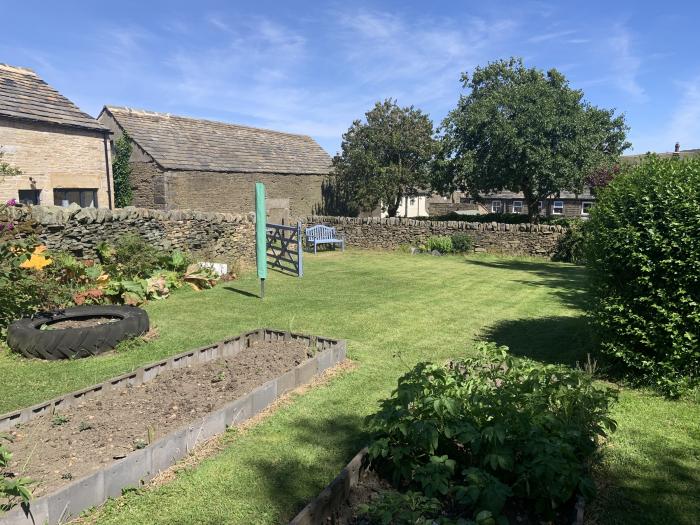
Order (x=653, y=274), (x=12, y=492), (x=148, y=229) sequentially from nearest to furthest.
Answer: (x=12, y=492) → (x=653, y=274) → (x=148, y=229)

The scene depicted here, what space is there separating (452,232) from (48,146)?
1652 cm

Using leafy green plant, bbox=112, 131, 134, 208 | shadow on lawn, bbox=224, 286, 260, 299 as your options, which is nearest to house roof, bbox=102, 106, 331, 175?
leafy green plant, bbox=112, 131, 134, 208

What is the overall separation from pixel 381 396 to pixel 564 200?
151 ft

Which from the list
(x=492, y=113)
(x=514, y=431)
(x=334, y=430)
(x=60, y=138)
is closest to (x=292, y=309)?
(x=334, y=430)

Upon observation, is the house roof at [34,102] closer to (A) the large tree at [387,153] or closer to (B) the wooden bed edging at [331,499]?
(A) the large tree at [387,153]

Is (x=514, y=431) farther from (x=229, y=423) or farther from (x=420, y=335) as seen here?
(x=420, y=335)

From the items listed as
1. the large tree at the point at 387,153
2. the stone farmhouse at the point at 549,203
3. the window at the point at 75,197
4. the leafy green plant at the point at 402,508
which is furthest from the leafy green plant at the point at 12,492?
the stone farmhouse at the point at 549,203

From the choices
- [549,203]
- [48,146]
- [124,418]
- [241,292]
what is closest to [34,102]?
[48,146]

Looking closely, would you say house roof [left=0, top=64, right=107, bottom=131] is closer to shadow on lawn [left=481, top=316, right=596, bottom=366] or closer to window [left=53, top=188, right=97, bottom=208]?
window [left=53, top=188, right=97, bottom=208]

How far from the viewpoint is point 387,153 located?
28.3 metres

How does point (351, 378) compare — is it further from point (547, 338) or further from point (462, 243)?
point (462, 243)

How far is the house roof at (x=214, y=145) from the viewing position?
23219 millimetres

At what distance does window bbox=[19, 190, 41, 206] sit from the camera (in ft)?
53.2

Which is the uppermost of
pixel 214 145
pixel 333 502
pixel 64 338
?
pixel 214 145
